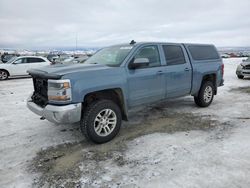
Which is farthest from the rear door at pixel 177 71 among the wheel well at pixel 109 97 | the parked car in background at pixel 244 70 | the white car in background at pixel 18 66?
the white car in background at pixel 18 66

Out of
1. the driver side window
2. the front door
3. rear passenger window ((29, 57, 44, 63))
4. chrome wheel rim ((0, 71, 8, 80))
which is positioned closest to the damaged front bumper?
the front door

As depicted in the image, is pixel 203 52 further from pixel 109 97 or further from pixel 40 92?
pixel 40 92

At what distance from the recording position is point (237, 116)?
589 centimetres

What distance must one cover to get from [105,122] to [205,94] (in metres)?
3.60

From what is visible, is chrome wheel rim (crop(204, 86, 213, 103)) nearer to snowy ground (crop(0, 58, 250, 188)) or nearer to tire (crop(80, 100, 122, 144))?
snowy ground (crop(0, 58, 250, 188))

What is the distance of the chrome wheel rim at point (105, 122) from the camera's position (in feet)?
14.1

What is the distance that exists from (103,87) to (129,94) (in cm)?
69

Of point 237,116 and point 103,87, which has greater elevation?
point 103,87

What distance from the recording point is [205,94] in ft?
22.2

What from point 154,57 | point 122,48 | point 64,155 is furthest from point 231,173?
point 122,48

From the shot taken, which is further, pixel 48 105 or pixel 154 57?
pixel 154 57

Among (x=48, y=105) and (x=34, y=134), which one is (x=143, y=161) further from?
(x=34, y=134)

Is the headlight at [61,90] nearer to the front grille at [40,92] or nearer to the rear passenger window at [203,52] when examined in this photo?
the front grille at [40,92]

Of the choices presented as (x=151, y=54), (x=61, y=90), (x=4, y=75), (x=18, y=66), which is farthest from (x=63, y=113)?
(x=18, y=66)
